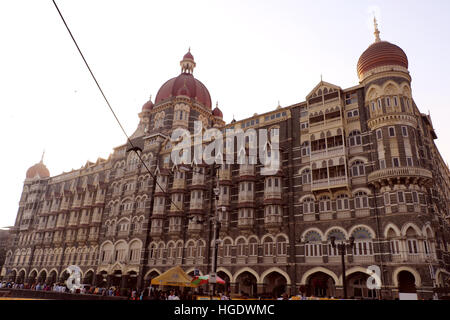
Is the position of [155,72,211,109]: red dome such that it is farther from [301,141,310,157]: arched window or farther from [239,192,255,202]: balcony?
[301,141,310,157]: arched window

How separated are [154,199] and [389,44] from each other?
35075mm

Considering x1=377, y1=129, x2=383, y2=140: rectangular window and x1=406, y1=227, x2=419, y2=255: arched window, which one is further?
x1=377, y1=129, x2=383, y2=140: rectangular window

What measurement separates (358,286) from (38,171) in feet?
250

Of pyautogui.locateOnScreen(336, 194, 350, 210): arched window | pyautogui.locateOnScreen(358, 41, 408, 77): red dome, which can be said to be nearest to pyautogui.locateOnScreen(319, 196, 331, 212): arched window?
pyautogui.locateOnScreen(336, 194, 350, 210): arched window

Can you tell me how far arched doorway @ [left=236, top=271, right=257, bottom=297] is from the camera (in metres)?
35.7

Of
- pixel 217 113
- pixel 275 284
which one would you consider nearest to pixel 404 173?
pixel 275 284

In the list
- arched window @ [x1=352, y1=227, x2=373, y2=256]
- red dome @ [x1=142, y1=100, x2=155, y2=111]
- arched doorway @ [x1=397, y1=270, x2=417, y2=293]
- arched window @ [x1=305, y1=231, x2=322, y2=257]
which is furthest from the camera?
red dome @ [x1=142, y1=100, x2=155, y2=111]

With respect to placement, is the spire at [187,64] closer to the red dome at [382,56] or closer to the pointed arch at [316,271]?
the red dome at [382,56]

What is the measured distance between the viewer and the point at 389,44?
3356 cm

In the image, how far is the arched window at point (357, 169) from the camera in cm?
3183

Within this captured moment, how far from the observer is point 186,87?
5594cm

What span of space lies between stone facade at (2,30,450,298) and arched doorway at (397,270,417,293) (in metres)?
0.08
